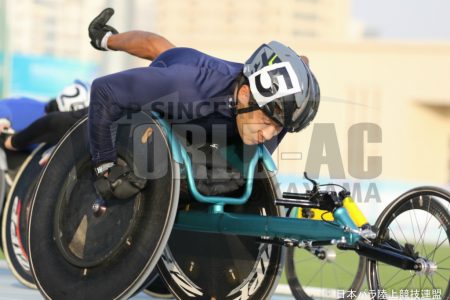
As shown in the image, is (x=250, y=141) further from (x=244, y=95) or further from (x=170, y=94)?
(x=170, y=94)

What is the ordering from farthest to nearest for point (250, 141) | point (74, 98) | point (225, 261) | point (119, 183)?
point (74, 98) < point (225, 261) < point (250, 141) < point (119, 183)

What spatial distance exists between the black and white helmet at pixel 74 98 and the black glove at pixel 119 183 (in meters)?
2.96

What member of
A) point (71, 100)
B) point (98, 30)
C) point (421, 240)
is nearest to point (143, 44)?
point (98, 30)

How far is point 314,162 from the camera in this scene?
24.0 feet

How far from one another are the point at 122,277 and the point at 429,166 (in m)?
35.1

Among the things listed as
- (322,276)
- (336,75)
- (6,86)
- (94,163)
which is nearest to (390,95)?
(336,75)

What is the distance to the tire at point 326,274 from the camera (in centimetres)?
664

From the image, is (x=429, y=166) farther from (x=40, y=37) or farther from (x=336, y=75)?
(x=40, y=37)

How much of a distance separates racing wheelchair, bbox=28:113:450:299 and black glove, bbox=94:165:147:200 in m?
0.04

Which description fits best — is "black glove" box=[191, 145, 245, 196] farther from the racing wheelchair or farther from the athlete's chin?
the athlete's chin

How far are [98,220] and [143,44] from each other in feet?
3.74

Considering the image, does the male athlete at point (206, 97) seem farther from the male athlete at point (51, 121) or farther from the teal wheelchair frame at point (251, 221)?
the male athlete at point (51, 121)

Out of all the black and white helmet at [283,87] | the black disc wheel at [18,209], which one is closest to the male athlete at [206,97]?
the black and white helmet at [283,87]

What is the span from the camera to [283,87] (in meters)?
5.34
